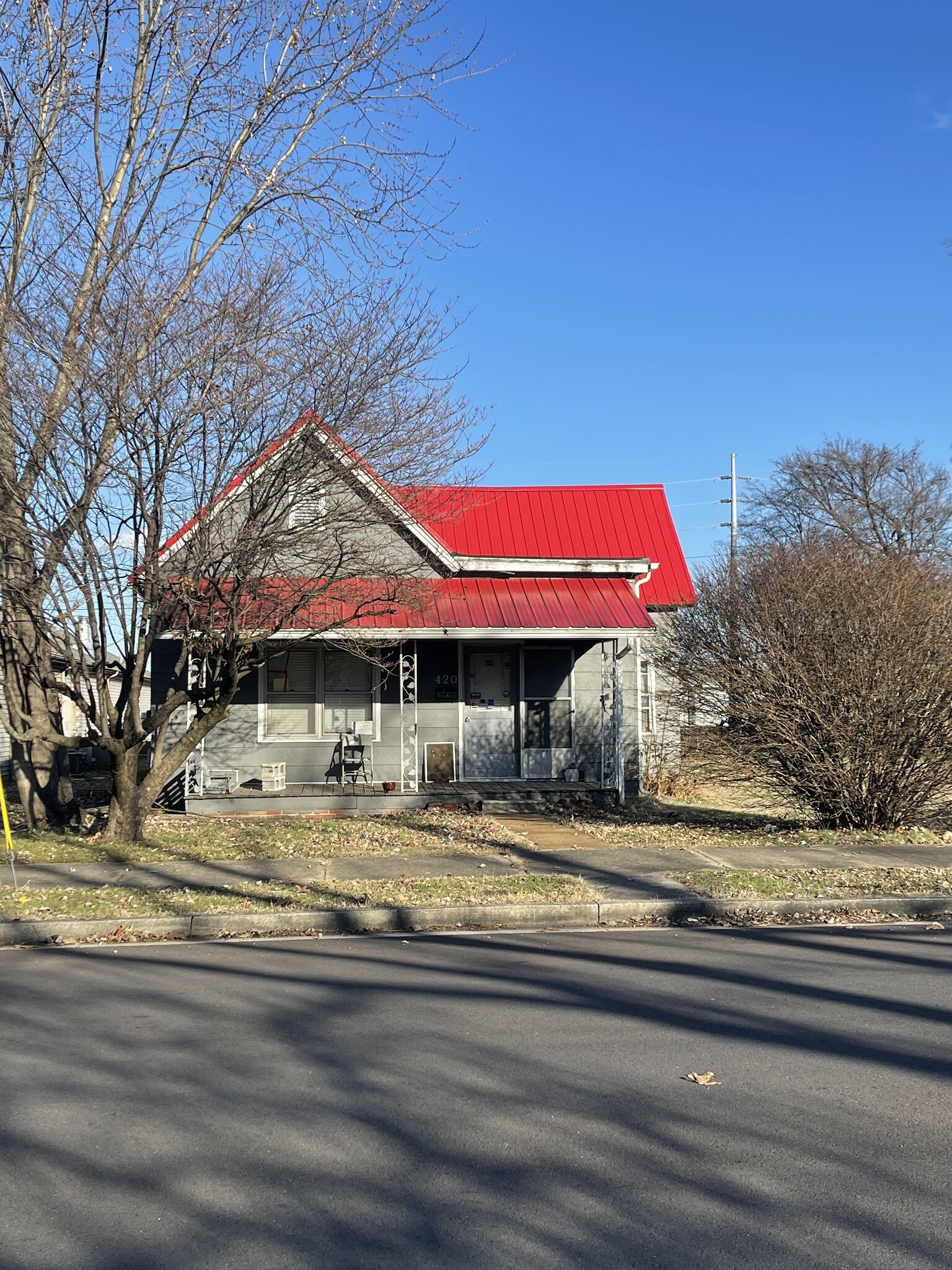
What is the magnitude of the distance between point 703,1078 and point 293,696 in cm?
1295

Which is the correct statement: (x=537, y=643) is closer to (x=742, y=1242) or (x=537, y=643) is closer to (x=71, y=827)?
(x=71, y=827)

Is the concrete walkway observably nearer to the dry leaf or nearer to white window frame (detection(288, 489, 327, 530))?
white window frame (detection(288, 489, 327, 530))

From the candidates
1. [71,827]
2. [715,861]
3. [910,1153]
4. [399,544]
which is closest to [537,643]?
[399,544]

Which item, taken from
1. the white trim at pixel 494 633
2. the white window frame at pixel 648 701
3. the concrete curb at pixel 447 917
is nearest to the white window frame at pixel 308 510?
the white trim at pixel 494 633

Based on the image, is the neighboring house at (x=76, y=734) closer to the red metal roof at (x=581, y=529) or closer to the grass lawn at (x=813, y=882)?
the red metal roof at (x=581, y=529)

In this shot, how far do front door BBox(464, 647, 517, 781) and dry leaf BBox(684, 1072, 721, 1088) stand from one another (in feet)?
40.6

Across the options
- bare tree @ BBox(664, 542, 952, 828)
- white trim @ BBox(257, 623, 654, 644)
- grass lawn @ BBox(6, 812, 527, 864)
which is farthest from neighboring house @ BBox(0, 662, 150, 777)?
bare tree @ BBox(664, 542, 952, 828)

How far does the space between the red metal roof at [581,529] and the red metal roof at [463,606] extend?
8.34 feet

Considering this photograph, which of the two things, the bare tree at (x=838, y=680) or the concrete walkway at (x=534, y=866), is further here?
the bare tree at (x=838, y=680)

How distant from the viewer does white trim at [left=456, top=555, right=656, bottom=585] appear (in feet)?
57.3

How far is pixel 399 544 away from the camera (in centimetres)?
1641

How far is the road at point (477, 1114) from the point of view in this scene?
368 cm

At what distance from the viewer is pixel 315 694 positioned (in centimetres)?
1747

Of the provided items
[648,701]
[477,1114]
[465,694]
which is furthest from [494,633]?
[477,1114]
